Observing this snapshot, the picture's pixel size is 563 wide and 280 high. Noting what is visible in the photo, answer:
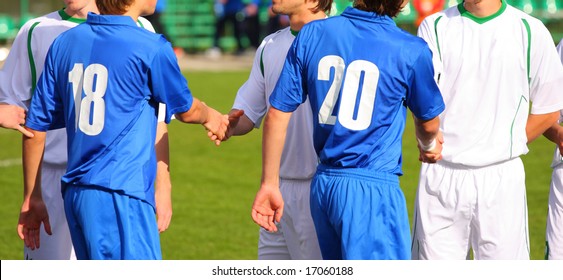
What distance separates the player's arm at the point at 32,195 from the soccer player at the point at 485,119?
206 centimetres

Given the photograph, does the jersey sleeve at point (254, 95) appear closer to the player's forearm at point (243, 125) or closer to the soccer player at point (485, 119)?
the player's forearm at point (243, 125)

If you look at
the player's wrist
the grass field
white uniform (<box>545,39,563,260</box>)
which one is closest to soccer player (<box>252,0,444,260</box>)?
the player's wrist

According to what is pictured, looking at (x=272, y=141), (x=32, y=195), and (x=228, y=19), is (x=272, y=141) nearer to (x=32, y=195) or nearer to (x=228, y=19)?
(x=32, y=195)

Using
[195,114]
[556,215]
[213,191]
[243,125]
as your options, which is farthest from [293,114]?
[213,191]

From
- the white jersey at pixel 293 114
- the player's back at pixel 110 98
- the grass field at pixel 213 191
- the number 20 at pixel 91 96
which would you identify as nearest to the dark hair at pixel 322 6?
the white jersey at pixel 293 114

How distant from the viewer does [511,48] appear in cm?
573

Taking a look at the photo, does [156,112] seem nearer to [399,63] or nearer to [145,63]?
[145,63]

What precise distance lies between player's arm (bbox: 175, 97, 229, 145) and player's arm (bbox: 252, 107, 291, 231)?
1.28 feet

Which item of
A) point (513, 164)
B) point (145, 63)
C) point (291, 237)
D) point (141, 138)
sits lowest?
point (291, 237)

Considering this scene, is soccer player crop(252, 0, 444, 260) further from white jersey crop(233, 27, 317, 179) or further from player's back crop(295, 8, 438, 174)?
white jersey crop(233, 27, 317, 179)

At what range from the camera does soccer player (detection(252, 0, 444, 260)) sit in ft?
15.8

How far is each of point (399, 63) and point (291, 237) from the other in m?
1.52
